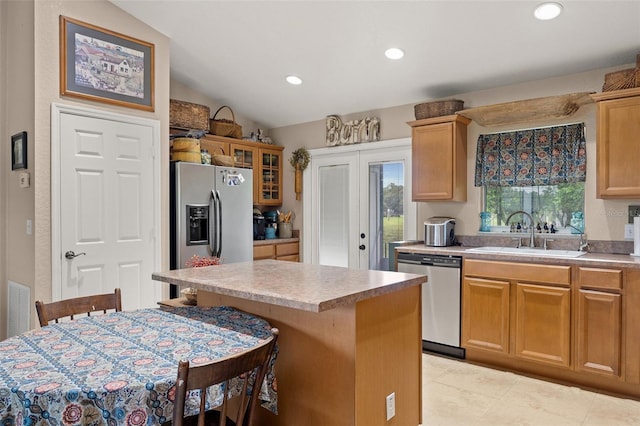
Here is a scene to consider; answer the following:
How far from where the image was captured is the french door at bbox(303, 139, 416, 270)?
469cm

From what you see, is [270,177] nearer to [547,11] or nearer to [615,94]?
[547,11]

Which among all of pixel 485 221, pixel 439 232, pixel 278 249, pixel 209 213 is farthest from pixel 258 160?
pixel 485 221

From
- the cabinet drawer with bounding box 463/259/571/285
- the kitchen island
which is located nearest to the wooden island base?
the kitchen island

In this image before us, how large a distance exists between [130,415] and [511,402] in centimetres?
256

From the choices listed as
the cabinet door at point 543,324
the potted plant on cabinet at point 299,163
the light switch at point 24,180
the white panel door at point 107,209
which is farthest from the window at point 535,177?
the light switch at point 24,180

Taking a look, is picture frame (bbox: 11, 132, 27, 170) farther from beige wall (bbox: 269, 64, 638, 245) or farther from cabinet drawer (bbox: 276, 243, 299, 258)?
beige wall (bbox: 269, 64, 638, 245)

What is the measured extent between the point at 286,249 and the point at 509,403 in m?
3.22

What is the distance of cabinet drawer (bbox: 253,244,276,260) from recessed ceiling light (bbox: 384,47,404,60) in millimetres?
2554

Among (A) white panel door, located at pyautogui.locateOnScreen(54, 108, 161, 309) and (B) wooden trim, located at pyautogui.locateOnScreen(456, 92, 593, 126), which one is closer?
(A) white panel door, located at pyautogui.locateOnScreen(54, 108, 161, 309)

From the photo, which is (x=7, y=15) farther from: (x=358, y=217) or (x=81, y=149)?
(x=358, y=217)

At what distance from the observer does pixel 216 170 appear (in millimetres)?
4363

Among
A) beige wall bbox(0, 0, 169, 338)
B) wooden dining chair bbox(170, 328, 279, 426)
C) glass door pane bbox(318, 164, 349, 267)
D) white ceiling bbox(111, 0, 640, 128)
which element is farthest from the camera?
glass door pane bbox(318, 164, 349, 267)

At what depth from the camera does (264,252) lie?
16.8ft

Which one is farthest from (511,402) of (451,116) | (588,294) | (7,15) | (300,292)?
(7,15)
